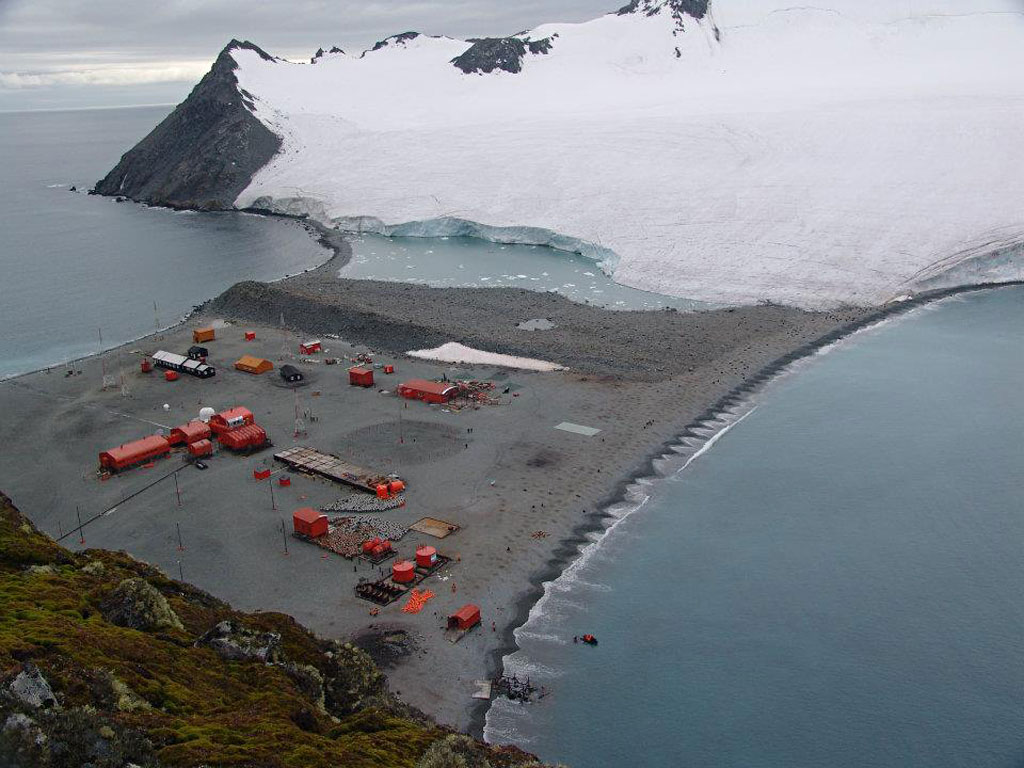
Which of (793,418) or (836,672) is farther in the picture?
(793,418)

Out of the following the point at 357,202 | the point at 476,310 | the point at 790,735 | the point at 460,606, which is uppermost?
the point at 357,202

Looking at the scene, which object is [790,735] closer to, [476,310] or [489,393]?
[489,393]

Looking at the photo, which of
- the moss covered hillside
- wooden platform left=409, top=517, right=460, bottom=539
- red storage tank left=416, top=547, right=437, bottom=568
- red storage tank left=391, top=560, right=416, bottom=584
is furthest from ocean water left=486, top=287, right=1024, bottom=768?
the moss covered hillside

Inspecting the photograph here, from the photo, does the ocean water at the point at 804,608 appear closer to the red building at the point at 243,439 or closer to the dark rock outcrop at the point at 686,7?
the red building at the point at 243,439

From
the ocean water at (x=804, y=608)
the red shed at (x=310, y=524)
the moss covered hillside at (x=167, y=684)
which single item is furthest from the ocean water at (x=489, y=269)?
the moss covered hillside at (x=167, y=684)

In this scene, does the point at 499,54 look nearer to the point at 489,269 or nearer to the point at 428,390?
the point at 489,269

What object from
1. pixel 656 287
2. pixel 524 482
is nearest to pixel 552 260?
pixel 656 287

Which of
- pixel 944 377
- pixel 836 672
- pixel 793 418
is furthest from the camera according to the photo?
pixel 944 377
